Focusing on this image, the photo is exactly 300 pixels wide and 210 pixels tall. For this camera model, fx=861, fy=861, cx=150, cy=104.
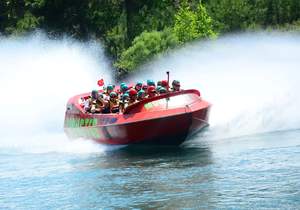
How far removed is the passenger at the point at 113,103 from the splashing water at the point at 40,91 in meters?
1.23

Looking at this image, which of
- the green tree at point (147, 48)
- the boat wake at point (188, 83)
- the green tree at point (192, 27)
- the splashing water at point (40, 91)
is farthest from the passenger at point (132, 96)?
the green tree at point (192, 27)

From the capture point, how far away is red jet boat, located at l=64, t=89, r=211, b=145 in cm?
2172

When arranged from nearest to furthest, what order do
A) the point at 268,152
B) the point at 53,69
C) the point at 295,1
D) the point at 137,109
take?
the point at 268,152 → the point at 137,109 → the point at 53,69 → the point at 295,1

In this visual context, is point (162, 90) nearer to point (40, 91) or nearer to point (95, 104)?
point (95, 104)

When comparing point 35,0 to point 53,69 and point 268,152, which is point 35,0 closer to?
point 53,69

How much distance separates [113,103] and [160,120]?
2.73m

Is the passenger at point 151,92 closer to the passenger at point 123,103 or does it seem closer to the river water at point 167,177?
the passenger at point 123,103

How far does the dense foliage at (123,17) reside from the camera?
52.0 m

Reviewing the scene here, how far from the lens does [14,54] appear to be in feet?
148

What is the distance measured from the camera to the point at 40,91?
119 feet

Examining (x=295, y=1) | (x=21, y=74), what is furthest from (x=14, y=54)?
(x=295, y=1)

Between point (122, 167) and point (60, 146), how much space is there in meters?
6.30

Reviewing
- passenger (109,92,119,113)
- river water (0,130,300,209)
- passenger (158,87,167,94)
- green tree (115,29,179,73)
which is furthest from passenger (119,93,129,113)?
green tree (115,29,179,73)

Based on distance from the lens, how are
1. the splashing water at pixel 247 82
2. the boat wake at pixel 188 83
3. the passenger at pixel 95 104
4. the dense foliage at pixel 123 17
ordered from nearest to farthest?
the passenger at pixel 95 104, the splashing water at pixel 247 82, the boat wake at pixel 188 83, the dense foliage at pixel 123 17
